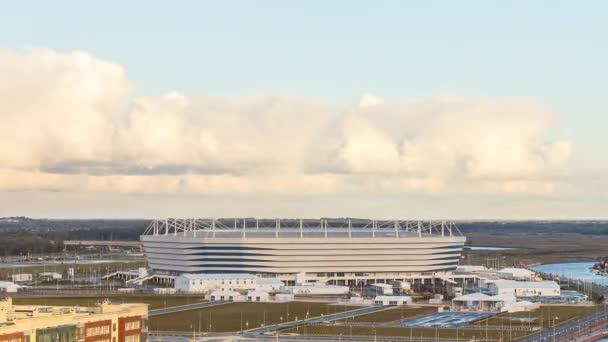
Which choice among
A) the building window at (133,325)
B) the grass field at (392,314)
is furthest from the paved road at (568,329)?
the building window at (133,325)

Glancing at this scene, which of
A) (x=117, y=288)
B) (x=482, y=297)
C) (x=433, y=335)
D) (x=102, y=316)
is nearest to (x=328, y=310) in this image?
(x=482, y=297)

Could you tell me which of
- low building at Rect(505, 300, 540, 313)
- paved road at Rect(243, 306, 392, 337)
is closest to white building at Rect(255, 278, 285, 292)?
paved road at Rect(243, 306, 392, 337)

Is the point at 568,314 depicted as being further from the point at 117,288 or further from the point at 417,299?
the point at 117,288

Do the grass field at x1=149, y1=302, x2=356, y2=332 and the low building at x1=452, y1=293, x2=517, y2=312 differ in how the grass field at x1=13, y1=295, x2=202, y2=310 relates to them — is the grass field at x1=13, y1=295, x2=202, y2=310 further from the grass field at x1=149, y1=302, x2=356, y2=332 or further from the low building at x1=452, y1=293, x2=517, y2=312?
the low building at x1=452, y1=293, x2=517, y2=312

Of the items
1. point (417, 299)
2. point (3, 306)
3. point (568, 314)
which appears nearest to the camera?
point (3, 306)

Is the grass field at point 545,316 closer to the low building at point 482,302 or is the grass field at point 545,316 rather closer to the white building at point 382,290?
the low building at point 482,302

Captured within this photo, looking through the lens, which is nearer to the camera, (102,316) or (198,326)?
(102,316)
